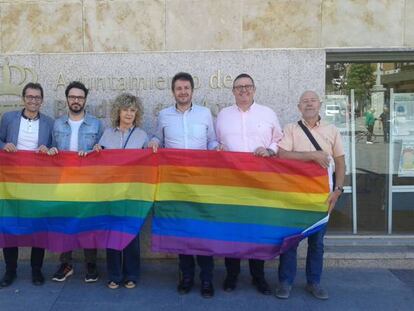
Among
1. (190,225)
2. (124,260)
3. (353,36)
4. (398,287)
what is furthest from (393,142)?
(124,260)

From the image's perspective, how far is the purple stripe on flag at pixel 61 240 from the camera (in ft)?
15.6

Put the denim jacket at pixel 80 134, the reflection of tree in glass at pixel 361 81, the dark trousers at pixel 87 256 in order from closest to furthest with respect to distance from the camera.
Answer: the denim jacket at pixel 80 134 → the dark trousers at pixel 87 256 → the reflection of tree in glass at pixel 361 81

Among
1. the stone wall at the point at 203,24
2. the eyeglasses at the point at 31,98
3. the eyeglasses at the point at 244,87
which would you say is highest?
the stone wall at the point at 203,24

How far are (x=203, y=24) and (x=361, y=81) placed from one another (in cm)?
207

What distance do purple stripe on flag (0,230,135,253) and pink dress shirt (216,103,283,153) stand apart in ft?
4.84

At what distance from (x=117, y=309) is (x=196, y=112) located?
1987mm

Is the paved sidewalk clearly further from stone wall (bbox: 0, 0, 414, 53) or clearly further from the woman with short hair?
stone wall (bbox: 0, 0, 414, 53)

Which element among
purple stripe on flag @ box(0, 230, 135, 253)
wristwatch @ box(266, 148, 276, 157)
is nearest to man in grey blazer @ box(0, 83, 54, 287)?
purple stripe on flag @ box(0, 230, 135, 253)

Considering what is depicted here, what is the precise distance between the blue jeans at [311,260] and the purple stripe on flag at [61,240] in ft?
5.46

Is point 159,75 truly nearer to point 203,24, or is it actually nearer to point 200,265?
point 203,24

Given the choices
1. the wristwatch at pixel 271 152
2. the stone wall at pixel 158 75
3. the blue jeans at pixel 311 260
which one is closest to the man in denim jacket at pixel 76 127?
the stone wall at pixel 158 75

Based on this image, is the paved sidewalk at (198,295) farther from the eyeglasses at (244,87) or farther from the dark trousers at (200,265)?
the eyeglasses at (244,87)

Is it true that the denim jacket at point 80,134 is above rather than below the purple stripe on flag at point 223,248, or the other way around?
above

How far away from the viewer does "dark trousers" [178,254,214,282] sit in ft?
15.3
